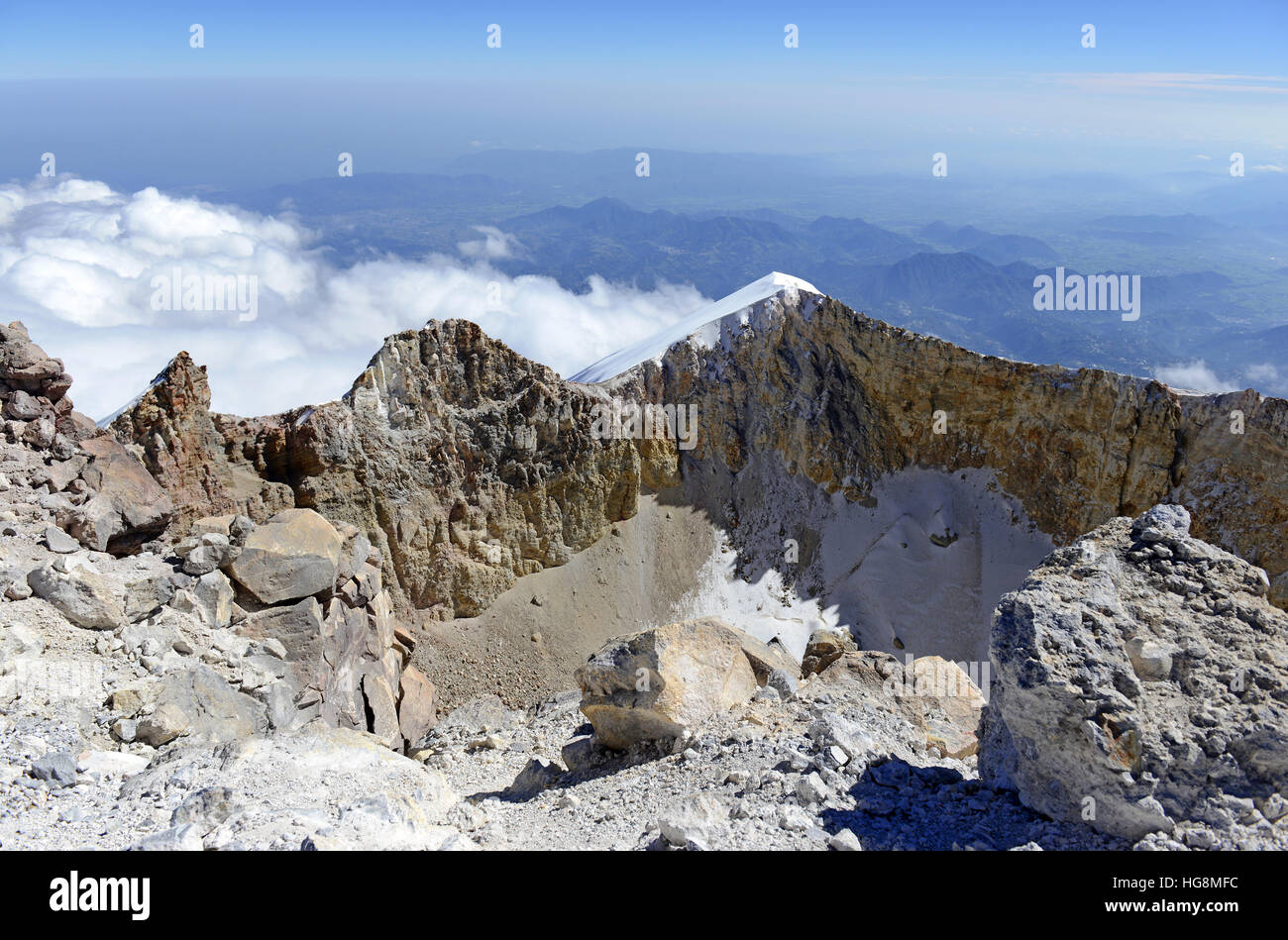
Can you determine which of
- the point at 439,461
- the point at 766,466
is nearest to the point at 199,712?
the point at 439,461

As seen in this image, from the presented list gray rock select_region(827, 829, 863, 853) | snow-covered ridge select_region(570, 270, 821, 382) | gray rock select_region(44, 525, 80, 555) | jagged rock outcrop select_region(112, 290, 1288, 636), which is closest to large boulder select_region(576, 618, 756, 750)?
gray rock select_region(827, 829, 863, 853)

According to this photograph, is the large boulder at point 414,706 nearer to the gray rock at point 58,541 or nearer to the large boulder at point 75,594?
the gray rock at point 58,541

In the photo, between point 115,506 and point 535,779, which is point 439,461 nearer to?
point 115,506

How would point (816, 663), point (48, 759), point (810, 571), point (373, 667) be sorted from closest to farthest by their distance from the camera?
point (48, 759) → point (816, 663) → point (373, 667) → point (810, 571)

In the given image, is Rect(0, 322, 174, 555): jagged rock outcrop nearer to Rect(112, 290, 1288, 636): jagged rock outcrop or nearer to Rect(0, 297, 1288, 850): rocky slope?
Rect(0, 297, 1288, 850): rocky slope
